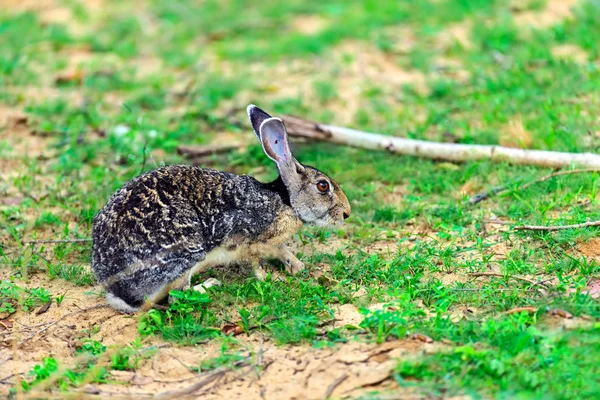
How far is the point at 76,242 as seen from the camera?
716 centimetres

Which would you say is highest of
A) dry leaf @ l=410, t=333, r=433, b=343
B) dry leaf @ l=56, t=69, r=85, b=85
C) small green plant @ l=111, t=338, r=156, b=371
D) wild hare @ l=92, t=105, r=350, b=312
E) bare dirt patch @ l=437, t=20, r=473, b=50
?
bare dirt patch @ l=437, t=20, r=473, b=50

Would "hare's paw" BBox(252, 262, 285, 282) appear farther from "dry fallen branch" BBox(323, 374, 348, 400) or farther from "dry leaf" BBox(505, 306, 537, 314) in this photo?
"dry leaf" BBox(505, 306, 537, 314)

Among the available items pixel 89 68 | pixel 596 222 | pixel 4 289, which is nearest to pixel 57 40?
pixel 89 68

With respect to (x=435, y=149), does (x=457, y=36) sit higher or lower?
higher

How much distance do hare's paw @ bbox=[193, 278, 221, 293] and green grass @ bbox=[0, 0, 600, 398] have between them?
13 cm

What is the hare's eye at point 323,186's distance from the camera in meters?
6.87

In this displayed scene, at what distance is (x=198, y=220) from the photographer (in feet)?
21.0

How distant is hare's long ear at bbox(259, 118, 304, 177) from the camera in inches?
264

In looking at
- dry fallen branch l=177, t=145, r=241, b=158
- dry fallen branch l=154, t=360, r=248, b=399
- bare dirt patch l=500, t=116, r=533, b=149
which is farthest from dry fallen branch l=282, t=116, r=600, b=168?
dry fallen branch l=154, t=360, r=248, b=399

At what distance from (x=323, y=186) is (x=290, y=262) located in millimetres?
669

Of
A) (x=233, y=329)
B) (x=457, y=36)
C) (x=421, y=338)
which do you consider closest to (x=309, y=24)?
(x=457, y=36)

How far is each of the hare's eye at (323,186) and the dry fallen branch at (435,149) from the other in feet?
5.51

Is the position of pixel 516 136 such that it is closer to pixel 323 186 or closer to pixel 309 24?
pixel 323 186

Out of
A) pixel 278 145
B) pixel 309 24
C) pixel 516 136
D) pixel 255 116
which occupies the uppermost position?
pixel 309 24
